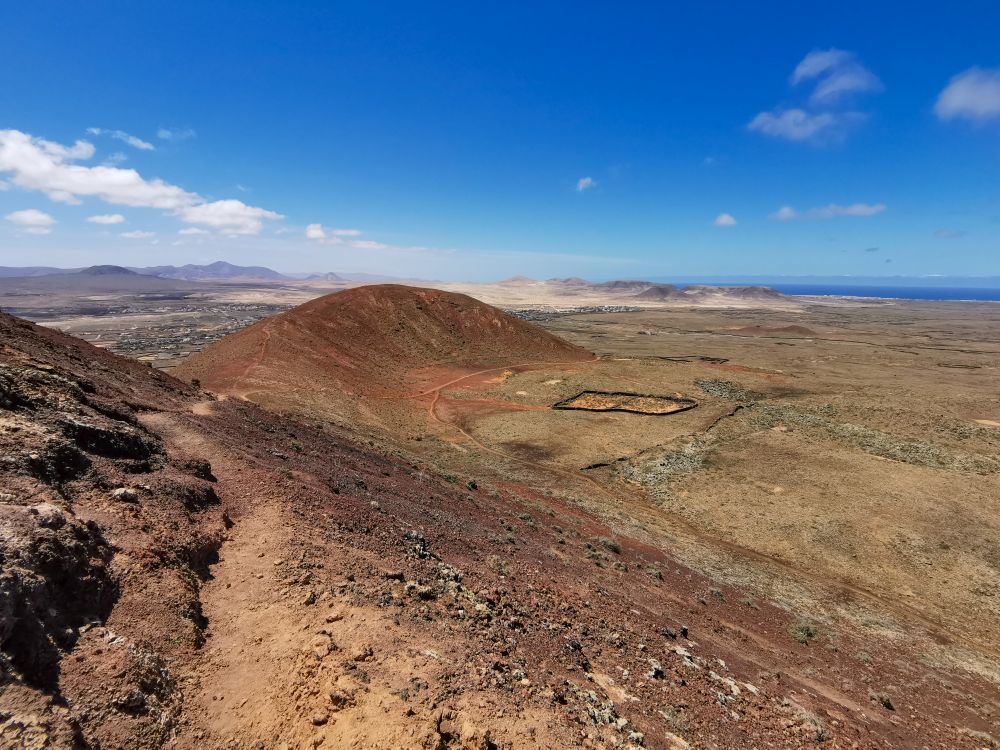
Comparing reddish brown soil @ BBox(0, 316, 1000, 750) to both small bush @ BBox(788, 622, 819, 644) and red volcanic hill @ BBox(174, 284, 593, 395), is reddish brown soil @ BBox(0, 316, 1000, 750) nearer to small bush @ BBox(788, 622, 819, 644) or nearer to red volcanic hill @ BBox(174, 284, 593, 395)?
small bush @ BBox(788, 622, 819, 644)

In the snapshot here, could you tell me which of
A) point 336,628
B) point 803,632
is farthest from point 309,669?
point 803,632

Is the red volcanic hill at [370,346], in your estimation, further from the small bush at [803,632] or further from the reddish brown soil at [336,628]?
the small bush at [803,632]

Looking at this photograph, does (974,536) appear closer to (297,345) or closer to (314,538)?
(314,538)

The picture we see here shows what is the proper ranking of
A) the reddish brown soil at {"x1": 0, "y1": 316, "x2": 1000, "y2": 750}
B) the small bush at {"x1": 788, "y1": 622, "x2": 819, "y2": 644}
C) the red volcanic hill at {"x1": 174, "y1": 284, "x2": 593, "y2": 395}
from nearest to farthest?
the reddish brown soil at {"x1": 0, "y1": 316, "x2": 1000, "y2": 750} → the small bush at {"x1": 788, "y1": 622, "x2": 819, "y2": 644} → the red volcanic hill at {"x1": 174, "y1": 284, "x2": 593, "y2": 395}

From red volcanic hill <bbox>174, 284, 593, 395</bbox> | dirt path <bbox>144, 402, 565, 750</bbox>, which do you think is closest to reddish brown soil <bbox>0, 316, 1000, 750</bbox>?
dirt path <bbox>144, 402, 565, 750</bbox>

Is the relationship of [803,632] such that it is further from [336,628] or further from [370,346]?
[370,346]

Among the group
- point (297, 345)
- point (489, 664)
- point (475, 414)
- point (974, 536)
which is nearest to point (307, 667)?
point (489, 664)
